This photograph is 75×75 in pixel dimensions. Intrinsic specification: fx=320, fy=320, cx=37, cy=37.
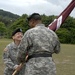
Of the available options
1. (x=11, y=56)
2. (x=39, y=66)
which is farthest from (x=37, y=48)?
(x=11, y=56)

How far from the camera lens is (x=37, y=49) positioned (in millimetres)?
4539

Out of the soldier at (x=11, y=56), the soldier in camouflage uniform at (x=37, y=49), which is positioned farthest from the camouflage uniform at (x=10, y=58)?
the soldier in camouflage uniform at (x=37, y=49)

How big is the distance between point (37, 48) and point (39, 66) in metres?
0.26

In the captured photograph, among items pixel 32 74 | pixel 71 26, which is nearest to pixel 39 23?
pixel 32 74

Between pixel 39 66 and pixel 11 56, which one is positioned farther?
pixel 11 56

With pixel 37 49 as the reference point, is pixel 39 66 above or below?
below

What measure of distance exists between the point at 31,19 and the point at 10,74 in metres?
1.38

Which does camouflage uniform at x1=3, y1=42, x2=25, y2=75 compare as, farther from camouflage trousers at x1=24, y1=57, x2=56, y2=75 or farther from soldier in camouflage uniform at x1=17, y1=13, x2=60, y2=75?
camouflage trousers at x1=24, y1=57, x2=56, y2=75

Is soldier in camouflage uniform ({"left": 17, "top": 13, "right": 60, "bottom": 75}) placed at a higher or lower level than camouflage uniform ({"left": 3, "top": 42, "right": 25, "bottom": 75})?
higher

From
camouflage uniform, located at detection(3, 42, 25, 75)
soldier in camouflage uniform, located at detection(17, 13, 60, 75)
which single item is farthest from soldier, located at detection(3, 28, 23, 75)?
soldier in camouflage uniform, located at detection(17, 13, 60, 75)

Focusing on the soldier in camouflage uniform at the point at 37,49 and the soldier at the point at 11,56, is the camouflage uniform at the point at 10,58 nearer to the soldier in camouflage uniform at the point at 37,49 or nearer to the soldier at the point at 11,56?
the soldier at the point at 11,56

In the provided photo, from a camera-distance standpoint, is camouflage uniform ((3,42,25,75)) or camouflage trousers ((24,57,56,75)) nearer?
camouflage trousers ((24,57,56,75))

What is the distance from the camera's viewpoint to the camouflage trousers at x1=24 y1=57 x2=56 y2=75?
4508 mm

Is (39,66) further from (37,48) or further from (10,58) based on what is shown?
(10,58)
